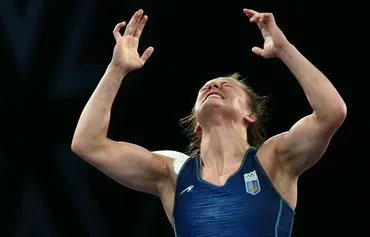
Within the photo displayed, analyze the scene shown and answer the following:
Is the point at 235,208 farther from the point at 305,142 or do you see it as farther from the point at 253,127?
the point at 253,127

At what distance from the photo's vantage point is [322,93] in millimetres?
2461

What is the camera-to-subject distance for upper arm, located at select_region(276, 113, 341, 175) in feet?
8.18

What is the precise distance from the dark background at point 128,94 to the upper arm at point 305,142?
1905 mm

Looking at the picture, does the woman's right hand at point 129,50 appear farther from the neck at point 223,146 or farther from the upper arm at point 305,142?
the upper arm at point 305,142

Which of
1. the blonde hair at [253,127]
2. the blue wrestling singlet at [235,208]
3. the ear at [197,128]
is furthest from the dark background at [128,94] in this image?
the blue wrestling singlet at [235,208]

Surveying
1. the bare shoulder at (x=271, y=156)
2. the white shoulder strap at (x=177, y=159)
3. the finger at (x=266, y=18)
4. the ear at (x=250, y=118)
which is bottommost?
the white shoulder strap at (x=177, y=159)

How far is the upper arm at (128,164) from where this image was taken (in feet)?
9.07

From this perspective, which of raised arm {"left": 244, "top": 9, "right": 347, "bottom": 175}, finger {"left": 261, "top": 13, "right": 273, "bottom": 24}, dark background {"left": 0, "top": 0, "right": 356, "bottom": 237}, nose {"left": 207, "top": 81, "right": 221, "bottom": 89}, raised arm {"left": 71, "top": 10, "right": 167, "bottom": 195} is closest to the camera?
raised arm {"left": 244, "top": 9, "right": 347, "bottom": 175}

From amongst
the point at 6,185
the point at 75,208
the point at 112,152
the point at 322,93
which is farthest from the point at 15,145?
the point at 322,93

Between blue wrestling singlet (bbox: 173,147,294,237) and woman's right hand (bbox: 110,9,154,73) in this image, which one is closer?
blue wrestling singlet (bbox: 173,147,294,237)

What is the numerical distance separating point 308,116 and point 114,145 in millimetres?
768

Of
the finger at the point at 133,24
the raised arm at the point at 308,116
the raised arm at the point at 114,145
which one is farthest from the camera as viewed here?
the finger at the point at 133,24

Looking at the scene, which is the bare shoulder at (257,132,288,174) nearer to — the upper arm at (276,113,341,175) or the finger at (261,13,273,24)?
the upper arm at (276,113,341,175)

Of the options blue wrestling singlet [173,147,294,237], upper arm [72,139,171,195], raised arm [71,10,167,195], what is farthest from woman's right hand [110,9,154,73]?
blue wrestling singlet [173,147,294,237]
